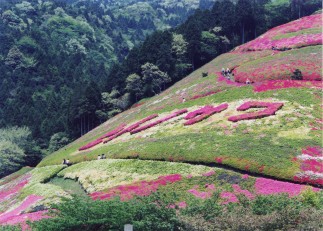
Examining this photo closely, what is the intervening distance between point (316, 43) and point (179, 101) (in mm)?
29187

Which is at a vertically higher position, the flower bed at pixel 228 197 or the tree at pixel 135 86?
the flower bed at pixel 228 197

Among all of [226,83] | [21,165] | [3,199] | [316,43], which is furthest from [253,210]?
[21,165]

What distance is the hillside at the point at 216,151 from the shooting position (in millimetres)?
37875

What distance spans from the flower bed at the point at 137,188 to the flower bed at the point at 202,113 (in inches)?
596

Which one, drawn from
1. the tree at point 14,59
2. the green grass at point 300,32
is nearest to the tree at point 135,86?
the green grass at point 300,32

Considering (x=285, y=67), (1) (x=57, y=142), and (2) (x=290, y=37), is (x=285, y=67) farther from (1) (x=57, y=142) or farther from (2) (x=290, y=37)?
(1) (x=57, y=142)

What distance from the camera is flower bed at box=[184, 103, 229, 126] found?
56312 mm

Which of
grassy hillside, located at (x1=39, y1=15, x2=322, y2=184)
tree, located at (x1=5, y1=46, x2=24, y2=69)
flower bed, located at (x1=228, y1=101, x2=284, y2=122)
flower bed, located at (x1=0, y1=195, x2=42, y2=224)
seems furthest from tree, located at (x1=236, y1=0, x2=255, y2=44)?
tree, located at (x1=5, y1=46, x2=24, y2=69)

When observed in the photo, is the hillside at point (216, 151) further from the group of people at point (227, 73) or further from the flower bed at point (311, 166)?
the group of people at point (227, 73)

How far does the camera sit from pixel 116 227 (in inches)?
1056

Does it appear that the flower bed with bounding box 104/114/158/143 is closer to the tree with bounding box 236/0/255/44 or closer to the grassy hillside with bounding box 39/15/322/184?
the grassy hillside with bounding box 39/15/322/184

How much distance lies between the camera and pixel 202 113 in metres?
58.5

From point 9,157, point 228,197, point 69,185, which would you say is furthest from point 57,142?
point 228,197

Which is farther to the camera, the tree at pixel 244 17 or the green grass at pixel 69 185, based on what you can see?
the tree at pixel 244 17
